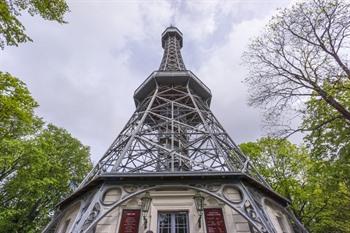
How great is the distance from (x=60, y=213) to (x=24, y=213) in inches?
229

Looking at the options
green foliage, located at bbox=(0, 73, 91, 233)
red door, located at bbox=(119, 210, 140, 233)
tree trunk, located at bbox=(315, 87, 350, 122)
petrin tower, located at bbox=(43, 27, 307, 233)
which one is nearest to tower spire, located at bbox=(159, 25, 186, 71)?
green foliage, located at bbox=(0, 73, 91, 233)

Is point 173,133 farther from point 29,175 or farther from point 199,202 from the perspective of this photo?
point 29,175

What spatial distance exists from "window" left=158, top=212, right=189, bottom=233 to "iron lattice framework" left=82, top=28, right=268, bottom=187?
1.67 m

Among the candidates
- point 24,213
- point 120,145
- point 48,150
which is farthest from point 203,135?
point 24,213

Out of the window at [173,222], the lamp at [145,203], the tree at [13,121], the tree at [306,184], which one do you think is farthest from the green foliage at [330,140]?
the tree at [13,121]

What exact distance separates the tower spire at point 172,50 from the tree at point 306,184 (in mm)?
10258

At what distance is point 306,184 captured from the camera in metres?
15.2

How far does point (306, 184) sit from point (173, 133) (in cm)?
925

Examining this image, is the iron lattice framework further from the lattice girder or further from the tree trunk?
the tree trunk

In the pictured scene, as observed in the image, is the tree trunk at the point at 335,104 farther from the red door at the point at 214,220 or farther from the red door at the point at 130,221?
the red door at the point at 130,221

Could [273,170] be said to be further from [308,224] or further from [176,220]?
[176,220]

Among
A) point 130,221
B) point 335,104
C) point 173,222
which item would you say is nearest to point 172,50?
point 335,104

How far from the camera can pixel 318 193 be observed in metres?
14.0

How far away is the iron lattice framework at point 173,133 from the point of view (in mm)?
11758
